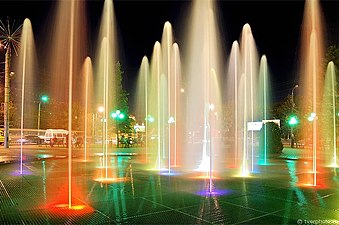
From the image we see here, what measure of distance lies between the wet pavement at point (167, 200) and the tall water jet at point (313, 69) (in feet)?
7.33

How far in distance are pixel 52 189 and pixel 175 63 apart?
17352 millimetres

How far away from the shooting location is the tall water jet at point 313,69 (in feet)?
41.9

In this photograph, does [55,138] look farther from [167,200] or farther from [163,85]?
[167,200]

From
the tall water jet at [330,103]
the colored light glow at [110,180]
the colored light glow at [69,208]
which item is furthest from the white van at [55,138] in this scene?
the colored light glow at [69,208]

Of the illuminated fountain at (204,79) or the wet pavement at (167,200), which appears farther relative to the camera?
the illuminated fountain at (204,79)

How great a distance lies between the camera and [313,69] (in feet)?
41.5

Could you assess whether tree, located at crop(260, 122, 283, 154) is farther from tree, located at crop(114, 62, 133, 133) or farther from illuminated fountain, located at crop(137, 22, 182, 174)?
tree, located at crop(114, 62, 133, 133)

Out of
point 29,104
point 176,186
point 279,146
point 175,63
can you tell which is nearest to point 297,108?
point 279,146

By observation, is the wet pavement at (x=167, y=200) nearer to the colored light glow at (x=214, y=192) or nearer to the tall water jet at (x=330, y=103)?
the colored light glow at (x=214, y=192)

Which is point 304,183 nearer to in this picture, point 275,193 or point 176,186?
point 275,193

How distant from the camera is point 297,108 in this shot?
37.8 meters

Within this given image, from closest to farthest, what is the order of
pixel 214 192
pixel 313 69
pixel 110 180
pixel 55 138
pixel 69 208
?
1. pixel 69 208
2. pixel 214 192
3. pixel 110 180
4. pixel 313 69
5. pixel 55 138

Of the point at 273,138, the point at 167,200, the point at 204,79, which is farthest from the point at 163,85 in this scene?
the point at 167,200

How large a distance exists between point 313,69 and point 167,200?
8567 mm
